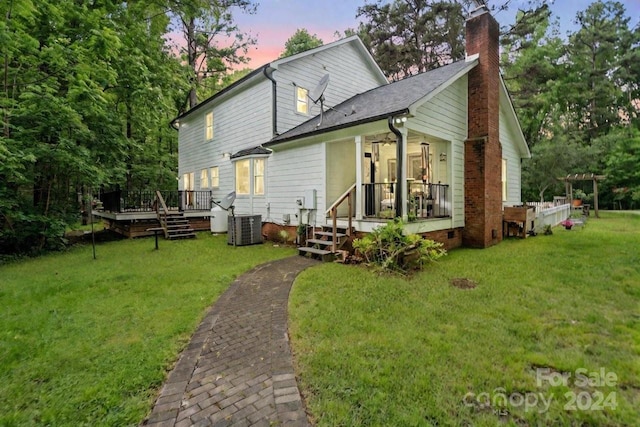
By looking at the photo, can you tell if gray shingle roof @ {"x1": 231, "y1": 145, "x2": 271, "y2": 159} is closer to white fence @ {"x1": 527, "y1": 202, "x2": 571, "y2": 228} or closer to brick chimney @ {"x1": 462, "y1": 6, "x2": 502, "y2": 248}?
brick chimney @ {"x1": 462, "y1": 6, "x2": 502, "y2": 248}

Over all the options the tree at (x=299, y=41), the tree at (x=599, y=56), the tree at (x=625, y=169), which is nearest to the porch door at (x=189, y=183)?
the tree at (x=299, y=41)

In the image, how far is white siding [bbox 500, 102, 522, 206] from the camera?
11.6 m

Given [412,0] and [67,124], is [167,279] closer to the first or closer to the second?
[67,124]

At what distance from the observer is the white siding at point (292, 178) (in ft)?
30.0

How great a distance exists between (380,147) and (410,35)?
16118 millimetres

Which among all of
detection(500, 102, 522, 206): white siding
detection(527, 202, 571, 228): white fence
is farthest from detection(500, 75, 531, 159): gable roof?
detection(527, 202, 571, 228): white fence

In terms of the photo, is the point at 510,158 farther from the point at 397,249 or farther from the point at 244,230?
the point at 244,230

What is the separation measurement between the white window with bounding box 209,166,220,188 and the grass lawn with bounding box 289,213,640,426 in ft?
33.4

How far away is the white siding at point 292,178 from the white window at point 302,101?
2782mm

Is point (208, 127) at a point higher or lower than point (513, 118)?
higher

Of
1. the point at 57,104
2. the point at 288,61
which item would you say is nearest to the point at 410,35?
the point at 288,61

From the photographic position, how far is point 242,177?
12430mm

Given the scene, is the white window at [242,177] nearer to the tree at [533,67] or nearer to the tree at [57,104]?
the tree at [57,104]

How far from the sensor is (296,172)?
9.91m
